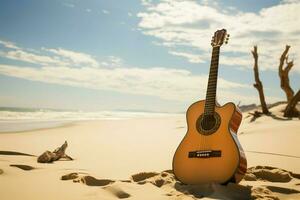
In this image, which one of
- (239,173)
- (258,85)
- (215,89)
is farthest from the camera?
(258,85)

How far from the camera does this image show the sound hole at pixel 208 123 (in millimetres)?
4184

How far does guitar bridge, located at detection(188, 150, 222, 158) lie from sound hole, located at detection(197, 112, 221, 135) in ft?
0.83

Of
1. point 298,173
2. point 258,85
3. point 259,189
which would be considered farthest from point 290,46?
point 259,189

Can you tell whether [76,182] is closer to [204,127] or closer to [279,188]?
[204,127]

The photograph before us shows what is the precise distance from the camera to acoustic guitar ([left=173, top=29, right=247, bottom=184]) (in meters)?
3.90

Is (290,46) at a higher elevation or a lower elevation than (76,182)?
higher

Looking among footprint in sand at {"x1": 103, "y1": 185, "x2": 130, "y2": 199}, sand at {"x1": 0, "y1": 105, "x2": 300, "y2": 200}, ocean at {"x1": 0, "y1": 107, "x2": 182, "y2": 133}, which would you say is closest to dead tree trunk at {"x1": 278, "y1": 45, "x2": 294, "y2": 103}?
sand at {"x1": 0, "y1": 105, "x2": 300, "y2": 200}

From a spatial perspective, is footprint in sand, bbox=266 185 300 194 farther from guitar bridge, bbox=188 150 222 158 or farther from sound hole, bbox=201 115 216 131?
sound hole, bbox=201 115 216 131

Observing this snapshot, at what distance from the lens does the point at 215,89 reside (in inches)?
174

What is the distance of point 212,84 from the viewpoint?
4504 mm

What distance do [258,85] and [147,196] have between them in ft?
45.0

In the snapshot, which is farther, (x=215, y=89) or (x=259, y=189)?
(x=215, y=89)

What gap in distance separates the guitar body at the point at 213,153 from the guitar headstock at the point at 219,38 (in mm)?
871

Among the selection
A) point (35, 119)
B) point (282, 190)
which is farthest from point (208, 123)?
point (35, 119)
